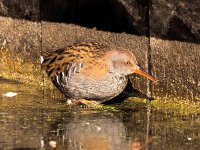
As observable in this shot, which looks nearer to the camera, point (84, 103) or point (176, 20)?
point (176, 20)

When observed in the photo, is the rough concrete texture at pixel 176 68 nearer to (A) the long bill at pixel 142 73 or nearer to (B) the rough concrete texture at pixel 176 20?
(B) the rough concrete texture at pixel 176 20

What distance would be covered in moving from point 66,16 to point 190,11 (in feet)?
6.60

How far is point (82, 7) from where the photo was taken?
34.8 feet


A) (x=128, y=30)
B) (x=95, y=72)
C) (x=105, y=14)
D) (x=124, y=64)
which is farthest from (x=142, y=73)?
(x=105, y=14)

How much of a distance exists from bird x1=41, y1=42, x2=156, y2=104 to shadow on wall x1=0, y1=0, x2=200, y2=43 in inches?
16.0

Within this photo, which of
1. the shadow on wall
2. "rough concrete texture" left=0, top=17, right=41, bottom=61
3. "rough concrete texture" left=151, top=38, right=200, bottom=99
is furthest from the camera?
"rough concrete texture" left=0, top=17, right=41, bottom=61

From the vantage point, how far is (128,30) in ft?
32.4

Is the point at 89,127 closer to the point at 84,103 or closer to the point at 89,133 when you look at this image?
the point at 89,133

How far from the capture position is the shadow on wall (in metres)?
9.34

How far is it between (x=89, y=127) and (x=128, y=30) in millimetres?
1714

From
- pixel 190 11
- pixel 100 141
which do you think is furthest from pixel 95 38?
pixel 100 141

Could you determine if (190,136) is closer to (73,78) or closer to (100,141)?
(100,141)

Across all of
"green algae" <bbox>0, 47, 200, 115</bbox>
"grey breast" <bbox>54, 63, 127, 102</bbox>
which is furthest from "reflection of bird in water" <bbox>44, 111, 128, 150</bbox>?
"green algae" <bbox>0, 47, 200, 115</bbox>

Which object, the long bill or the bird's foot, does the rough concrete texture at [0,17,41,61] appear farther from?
the long bill
